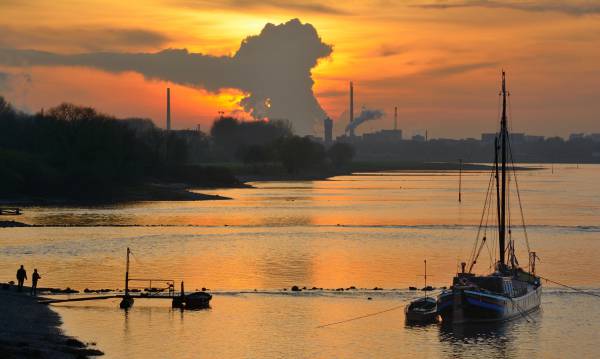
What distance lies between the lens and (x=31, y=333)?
50250 mm

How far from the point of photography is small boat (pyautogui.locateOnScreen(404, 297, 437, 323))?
61.1 meters

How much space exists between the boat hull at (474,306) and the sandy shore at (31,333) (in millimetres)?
23253

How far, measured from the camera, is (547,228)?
131 meters

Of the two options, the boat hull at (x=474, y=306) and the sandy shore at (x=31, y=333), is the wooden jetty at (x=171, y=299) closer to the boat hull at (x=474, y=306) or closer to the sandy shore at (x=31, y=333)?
the sandy shore at (x=31, y=333)

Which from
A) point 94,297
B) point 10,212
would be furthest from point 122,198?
point 94,297

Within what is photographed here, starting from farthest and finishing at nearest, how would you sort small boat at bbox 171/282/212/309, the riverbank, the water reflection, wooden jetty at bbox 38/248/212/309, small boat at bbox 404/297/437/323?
the riverbank < small boat at bbox 171/282/212/309 < wooden jetty at bbox 38/248/212/309 < small boat at bbox 404/297/437/323 < the water reflection

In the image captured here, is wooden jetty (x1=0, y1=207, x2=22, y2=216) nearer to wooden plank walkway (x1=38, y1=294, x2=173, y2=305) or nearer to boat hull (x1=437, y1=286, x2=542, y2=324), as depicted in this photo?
wooden plank walkway (x1=38, y1=294, x2=173, y2=305)

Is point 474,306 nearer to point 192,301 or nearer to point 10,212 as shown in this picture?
point 192,301

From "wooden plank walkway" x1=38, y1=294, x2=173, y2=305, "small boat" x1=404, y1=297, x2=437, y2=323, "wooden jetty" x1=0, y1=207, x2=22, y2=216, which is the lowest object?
"small boat" x1=404, y1=297, x2=437, y2=323

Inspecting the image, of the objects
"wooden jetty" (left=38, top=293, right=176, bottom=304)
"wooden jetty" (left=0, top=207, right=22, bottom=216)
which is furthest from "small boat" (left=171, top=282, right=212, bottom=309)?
"wooden jetty" (left=0, top=207, right=22, bottom=216)

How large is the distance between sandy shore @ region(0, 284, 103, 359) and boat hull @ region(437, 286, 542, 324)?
2325 cm

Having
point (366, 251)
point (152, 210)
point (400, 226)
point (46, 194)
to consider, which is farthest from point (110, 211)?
point (366, 251)

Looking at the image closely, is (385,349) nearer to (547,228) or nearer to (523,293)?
(523,293)

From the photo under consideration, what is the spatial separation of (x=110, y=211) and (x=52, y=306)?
93.2 metres
